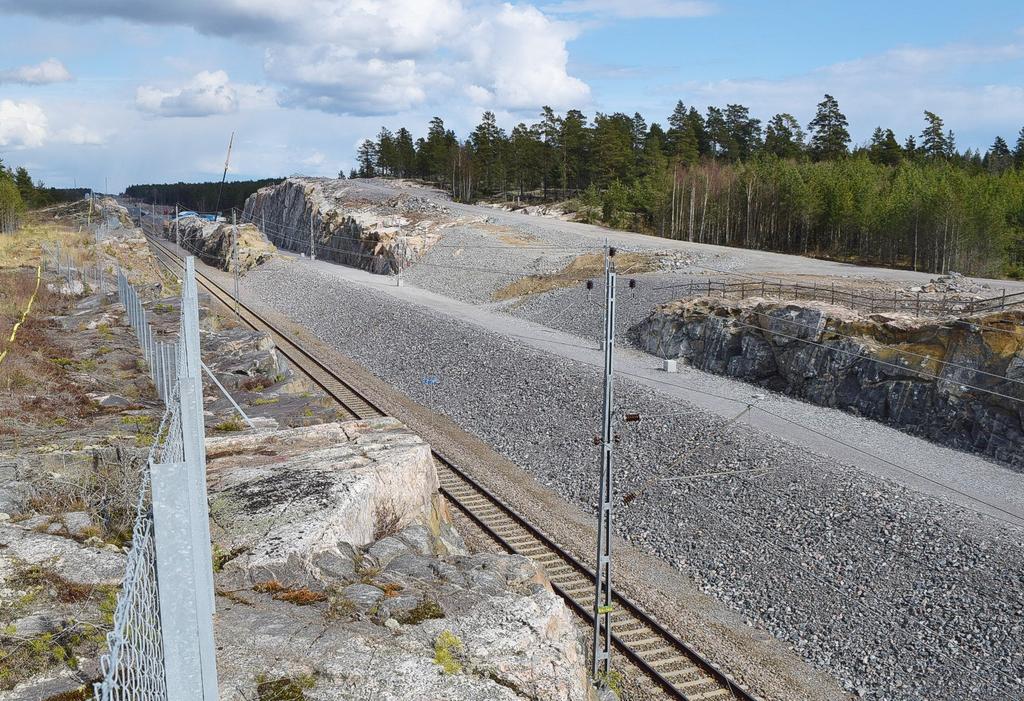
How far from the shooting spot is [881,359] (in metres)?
26.4

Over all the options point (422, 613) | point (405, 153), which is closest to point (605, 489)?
point (422, 613)

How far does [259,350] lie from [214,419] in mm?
11843

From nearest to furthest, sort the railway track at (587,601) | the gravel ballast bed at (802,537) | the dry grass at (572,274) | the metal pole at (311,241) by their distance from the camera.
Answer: the railway track at (587,601) < the gravel ballast bed at (802,537) < the dry grass at (572,274) < the metal pole at (311,241)

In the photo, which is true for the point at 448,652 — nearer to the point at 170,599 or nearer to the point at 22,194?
the point at 170,599

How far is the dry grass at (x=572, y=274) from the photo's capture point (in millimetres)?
45656

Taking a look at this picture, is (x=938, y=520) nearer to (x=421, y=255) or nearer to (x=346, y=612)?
(x=346, y=612)

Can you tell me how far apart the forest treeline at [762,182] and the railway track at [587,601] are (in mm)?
39467

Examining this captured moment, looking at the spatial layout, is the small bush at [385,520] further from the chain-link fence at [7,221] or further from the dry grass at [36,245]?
the chain-link fence at [7,221]

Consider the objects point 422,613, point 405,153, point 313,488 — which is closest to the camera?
point 422,613

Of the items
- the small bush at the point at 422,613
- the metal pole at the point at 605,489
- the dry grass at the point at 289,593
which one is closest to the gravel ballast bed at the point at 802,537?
the metal pole at the point at 605,489

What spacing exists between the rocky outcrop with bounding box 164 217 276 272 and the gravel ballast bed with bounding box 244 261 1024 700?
40952 mm

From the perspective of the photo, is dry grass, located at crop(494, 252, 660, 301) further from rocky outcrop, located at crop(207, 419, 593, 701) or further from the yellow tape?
rocky outcrop, located at crop(207, 419, 593, 701)

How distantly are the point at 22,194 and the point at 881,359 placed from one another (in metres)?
90.5

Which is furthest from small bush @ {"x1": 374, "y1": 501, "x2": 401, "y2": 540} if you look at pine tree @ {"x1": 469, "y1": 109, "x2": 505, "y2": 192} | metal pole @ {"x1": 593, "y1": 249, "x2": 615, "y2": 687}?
pine tree @ {"x1": 469, "y1": 109, "x2": 505, "y2": 192}
